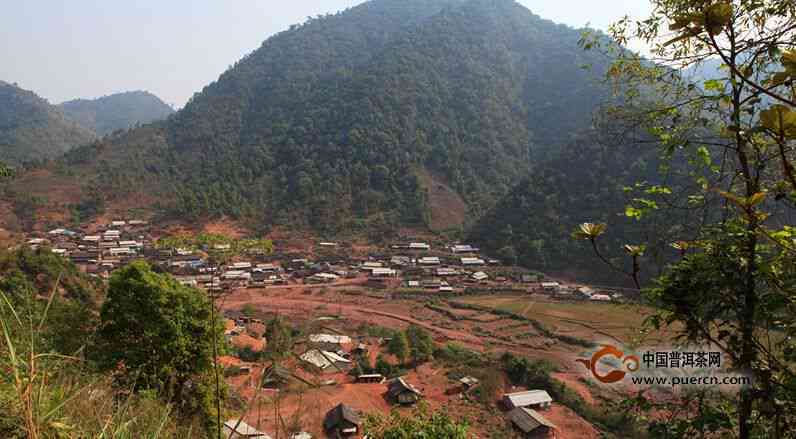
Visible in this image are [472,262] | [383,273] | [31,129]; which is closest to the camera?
[383,273]

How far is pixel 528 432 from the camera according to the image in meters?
12.2

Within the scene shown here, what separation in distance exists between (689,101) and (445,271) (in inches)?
1303

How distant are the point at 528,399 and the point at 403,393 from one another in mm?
3852

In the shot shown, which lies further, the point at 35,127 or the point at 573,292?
the point at 35,127

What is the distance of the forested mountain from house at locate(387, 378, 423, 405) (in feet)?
107

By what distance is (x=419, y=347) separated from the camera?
61.1 feet

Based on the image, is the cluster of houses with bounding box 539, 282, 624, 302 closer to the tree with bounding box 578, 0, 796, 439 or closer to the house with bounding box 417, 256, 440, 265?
the house with bounding box 417, 256, 440, 265

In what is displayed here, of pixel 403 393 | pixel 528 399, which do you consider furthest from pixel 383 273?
pixel 528 399

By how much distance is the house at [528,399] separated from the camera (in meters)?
13.8

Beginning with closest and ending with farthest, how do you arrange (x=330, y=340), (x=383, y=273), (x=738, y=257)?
(x=738, y=257) → (x=330, y=340) → (x=383, y=273)

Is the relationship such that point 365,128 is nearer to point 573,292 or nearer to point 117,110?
point 573,292

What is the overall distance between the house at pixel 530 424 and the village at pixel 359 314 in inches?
1.4

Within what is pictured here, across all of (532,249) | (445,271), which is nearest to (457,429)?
(445,271)

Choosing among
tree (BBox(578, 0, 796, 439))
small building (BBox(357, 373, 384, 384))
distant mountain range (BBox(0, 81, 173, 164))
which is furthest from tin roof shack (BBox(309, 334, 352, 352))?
distant mountain range (BBox(0, 81, 173, 164))
